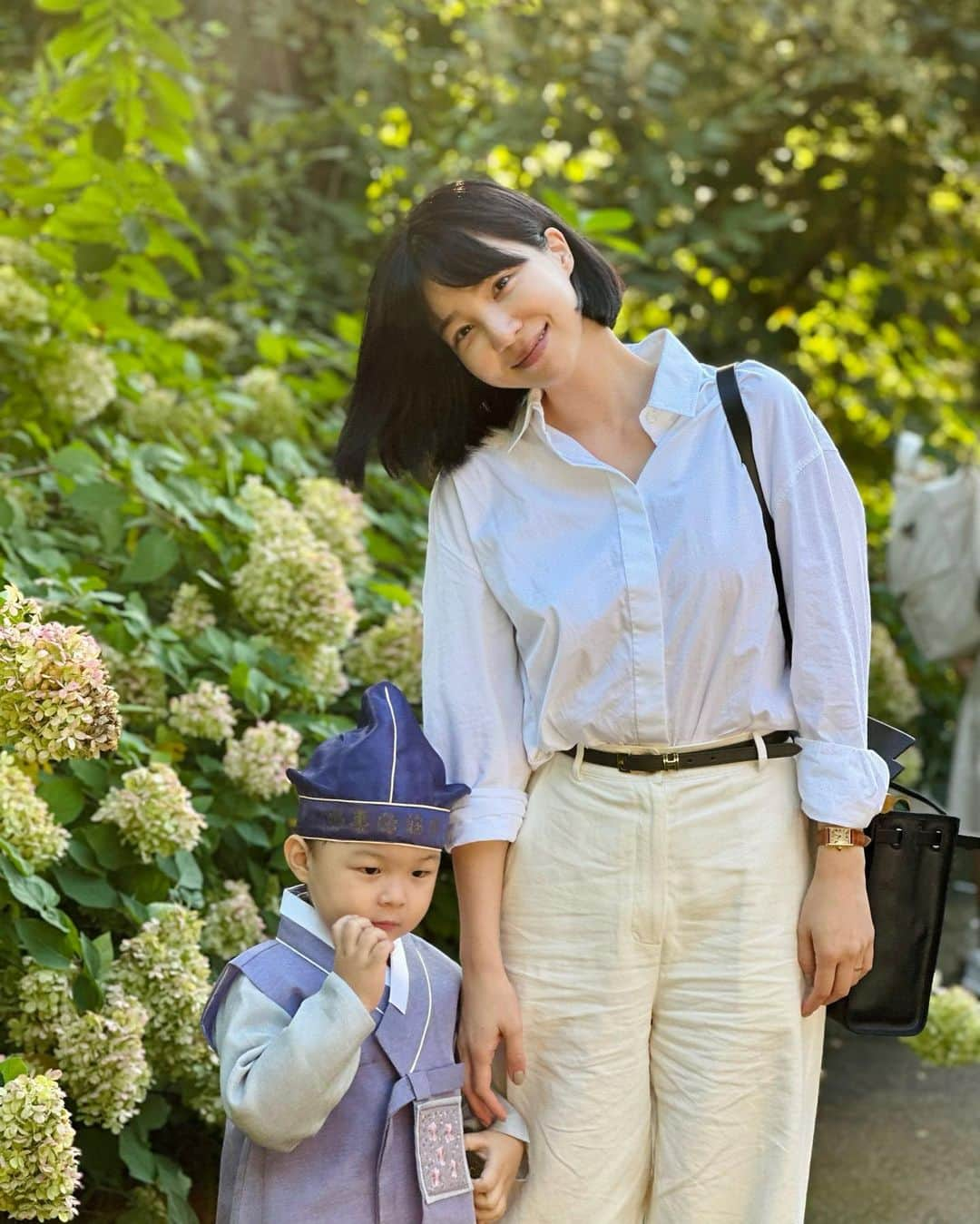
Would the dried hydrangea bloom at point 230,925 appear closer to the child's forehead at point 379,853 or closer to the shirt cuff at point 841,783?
the child's forehead at point 379,853

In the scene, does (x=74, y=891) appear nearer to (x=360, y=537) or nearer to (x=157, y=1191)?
(x=157, y=1191)

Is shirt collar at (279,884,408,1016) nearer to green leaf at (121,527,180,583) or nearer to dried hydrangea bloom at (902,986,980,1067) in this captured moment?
green leaf at (121,527,180,583)

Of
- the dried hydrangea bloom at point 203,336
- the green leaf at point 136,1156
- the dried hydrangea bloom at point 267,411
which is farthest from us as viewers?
the dried hydrangea bloom at point 203,336

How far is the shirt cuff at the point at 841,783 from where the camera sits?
1.93 metres

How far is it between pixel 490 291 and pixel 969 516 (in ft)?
13.1

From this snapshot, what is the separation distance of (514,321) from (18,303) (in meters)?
1.70

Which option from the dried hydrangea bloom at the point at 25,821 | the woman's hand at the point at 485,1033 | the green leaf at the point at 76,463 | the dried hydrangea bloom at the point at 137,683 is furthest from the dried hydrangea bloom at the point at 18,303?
the woman's hand at the point at 485,1033

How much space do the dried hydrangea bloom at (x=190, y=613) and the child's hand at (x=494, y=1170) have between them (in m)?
1.27

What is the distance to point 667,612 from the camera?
197 centimetres

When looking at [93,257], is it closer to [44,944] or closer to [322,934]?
[44,944]

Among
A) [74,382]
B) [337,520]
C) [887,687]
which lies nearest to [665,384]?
[337,520]

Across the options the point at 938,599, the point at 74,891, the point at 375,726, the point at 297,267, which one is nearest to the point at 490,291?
the point at 375,726

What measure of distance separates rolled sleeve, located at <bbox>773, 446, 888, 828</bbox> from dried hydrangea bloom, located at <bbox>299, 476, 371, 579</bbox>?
4.71 ft

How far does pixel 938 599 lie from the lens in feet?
18.4
